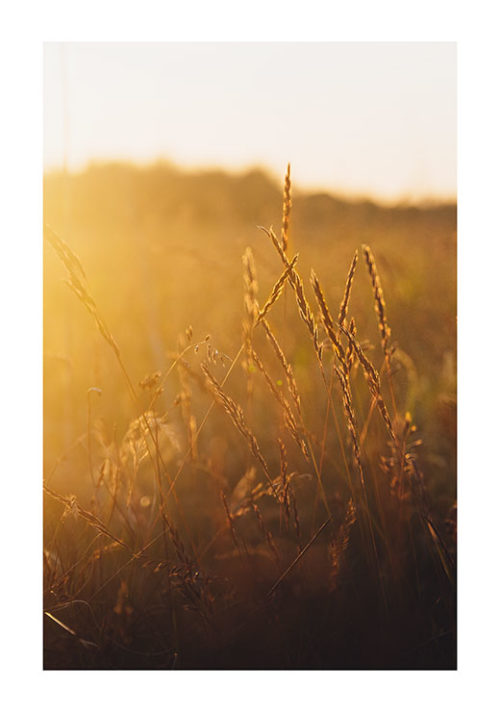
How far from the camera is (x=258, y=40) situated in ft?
3.81

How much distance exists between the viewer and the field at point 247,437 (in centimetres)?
93

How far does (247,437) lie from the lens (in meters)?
0.78

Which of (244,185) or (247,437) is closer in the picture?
(247,437)

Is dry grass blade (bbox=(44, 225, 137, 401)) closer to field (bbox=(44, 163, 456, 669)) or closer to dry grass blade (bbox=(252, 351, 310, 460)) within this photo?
field (bbox=(44, 163, 456, 669))

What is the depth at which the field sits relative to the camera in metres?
0.93

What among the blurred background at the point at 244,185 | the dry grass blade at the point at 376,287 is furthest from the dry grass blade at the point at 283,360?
the blurred background at the point at 244,185

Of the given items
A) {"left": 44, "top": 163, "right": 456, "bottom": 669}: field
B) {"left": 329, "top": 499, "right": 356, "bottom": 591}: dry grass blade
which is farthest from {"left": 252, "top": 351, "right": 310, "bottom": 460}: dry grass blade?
{"left": 329, "top": 499, "right": 356, "bottom": 591}: dry grass blade

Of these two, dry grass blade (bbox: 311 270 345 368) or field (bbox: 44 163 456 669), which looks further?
field (bbox: 44 163 456 669)

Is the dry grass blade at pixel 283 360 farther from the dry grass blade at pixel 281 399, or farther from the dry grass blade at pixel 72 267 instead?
the dry grass blade at pixel 72 267

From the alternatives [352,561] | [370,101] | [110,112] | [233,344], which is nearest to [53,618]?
[352,561]

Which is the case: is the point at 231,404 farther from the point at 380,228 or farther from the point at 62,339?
the point at 380,228

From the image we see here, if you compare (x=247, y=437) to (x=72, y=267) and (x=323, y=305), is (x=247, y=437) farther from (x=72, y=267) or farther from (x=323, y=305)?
(x=72, y=267)

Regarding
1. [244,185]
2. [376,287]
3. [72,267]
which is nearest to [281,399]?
[376,287]

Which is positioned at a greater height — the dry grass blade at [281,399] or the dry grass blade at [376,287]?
the dry grass blade at [376,287]
